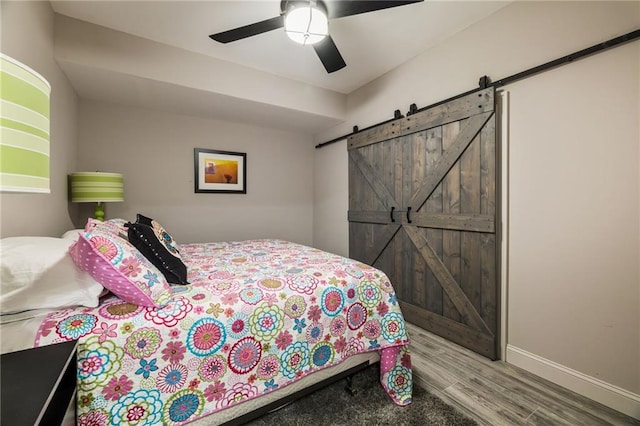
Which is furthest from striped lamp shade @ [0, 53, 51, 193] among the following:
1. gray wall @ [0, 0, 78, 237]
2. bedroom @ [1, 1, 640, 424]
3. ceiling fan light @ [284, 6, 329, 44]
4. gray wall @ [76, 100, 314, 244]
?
gray wall @ [76, 100, 314, 244]

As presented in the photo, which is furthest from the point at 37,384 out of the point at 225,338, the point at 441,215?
the point at 441,215

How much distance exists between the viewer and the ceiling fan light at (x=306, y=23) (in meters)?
1.73

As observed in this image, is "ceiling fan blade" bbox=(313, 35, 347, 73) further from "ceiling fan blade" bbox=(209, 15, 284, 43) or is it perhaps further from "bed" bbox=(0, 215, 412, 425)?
"bed" bbox=(0, 215, 412, 425)

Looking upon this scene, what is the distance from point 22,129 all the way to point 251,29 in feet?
5.70

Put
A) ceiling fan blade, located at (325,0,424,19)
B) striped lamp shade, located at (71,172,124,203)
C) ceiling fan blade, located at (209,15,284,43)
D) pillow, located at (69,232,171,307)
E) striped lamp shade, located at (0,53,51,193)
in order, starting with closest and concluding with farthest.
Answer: striped lamp shade, located at (0,53,51,193)
pillow, located at (69,232,171,307)
ceiling fan blade, located at (325,0,424,19)
ceiling fan blade, located at (209,15,284,43)
striped lamp shade, located at (71,172,124,203)

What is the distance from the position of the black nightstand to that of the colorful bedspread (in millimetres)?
94

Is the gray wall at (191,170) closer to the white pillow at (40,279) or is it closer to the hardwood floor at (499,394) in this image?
the white pillow at (40,279)

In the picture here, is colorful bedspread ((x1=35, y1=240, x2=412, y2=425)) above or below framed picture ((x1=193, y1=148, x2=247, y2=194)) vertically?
below

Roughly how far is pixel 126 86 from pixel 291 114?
1.73 meters

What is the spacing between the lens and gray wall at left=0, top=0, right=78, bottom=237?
56.8 inches

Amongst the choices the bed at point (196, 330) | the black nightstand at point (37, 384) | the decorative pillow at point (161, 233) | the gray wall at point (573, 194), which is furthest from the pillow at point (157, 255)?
the gray wall at point (573, 194)

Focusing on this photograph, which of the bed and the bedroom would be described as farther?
the bedroom

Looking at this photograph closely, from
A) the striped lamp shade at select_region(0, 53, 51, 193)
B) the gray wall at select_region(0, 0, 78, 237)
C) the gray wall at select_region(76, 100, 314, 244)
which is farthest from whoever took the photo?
the gray wall at select_region(76, 100, 314, 244)

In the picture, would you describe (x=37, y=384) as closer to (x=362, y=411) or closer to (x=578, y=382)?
(x=362, y=411)
